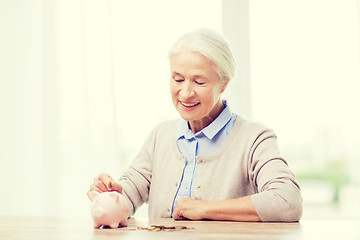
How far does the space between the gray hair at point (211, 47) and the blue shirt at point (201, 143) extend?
185 millimetres

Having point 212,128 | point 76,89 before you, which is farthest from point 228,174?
point 76,89

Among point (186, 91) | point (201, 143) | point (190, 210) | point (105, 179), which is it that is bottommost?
point (190, 210)

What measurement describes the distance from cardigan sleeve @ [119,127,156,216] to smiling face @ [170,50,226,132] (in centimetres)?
31

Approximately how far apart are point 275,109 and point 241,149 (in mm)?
938

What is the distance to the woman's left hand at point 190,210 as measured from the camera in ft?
6.06

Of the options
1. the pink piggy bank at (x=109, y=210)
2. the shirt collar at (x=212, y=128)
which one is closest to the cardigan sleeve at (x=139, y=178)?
the shirt collar at (x=212, y=128)

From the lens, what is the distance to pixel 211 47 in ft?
6.67

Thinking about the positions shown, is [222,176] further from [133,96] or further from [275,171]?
[133,96]

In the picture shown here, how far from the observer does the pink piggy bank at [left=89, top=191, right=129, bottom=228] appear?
1605 mm

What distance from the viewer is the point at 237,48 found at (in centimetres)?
305

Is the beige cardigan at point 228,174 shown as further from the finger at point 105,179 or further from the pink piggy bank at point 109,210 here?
the pink piggy bank at point 109,210

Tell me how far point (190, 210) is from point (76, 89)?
Result: 1.60 m

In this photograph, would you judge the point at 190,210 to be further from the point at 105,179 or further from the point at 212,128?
the point at 212,128

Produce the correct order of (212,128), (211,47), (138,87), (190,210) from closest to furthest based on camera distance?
(190,210)
(211,47)
(212,128)
(138,87)
